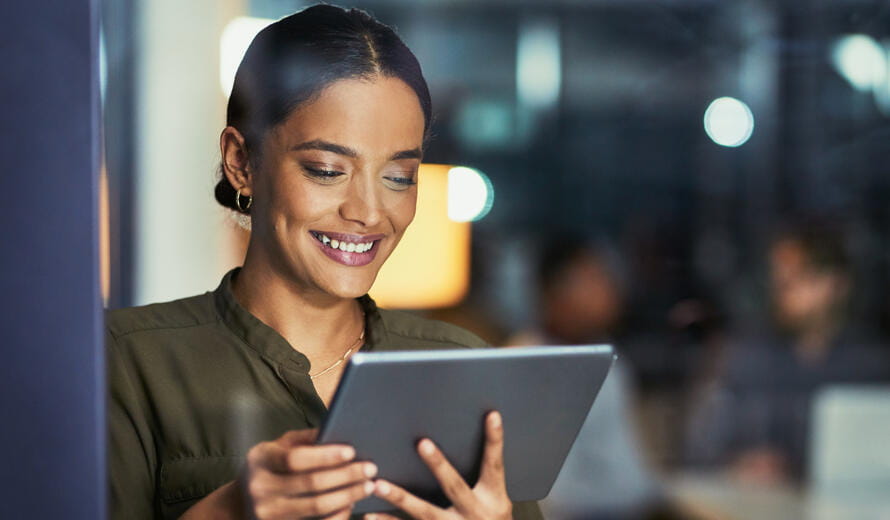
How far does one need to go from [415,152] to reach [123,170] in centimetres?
15

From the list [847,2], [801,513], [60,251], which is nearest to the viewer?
[60,251]

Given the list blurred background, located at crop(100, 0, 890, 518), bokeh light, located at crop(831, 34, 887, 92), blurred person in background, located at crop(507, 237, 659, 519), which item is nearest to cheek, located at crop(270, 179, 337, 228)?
blurred background, located at crop(100, 0, 890, 518)

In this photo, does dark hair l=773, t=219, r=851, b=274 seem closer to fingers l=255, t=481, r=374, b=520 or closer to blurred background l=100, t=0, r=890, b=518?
blurred background l=100, t=0, r=890, b=518

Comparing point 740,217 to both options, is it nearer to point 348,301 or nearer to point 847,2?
point 847,2

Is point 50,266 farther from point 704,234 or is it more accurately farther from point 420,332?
point 704,234

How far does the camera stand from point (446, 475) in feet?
1.39

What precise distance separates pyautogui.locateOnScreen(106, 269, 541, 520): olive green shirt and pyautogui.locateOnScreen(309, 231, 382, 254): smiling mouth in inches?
1.2

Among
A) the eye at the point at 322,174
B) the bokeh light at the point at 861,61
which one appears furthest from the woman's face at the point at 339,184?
the bokeh light at the point at 861,61

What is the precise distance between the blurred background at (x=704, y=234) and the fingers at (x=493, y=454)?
1.95ft

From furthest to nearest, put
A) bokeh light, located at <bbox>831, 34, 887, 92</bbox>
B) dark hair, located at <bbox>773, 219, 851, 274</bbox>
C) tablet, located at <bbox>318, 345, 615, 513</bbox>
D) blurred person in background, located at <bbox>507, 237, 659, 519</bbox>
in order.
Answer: bokeh light, located at <bbox>831, 34, 887, 92</bbox>, dark hair, located at <bbox>773, 219, 851, 274</bbox>, blurred person in background, located at <bbox>507, 237, 659, 519</bbox>, tablet, located at <bbox>318, 345, 615, 513</bbox>

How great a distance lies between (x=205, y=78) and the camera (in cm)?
46

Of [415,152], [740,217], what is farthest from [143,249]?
[740,217]

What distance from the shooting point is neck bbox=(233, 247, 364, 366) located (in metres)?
0.44

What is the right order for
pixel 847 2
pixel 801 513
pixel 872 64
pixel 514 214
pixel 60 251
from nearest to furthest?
pixel 60 251
pixel 847 2
pixel 801 513
pixel 872 64
pixel 514 214
